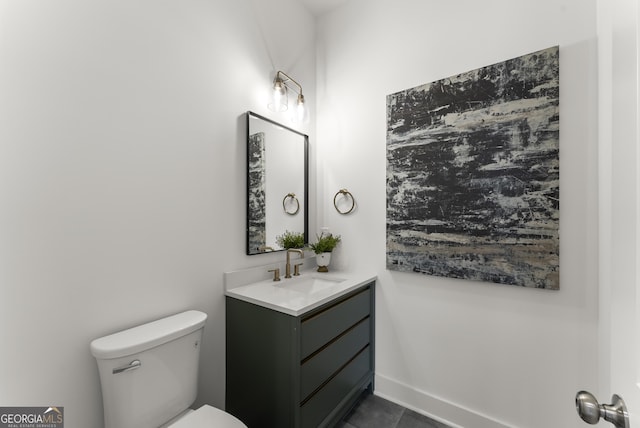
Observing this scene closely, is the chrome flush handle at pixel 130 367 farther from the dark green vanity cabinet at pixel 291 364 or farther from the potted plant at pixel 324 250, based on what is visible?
the potted plant at pixel 324 250

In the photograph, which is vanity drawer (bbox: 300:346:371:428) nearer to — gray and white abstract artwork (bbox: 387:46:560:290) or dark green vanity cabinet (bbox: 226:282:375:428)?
dark green vanity cabinet (bbox: 226:282:375:428)

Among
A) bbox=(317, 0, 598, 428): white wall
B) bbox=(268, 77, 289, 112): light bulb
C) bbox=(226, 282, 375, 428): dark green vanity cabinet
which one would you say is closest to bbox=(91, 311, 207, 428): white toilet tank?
bbox=(226, 282, 375, 428): dark green vanity cabinet

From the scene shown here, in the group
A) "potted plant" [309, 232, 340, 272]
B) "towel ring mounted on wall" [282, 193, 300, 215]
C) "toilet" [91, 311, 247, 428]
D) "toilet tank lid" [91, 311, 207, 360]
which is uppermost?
"towel ring mounted on wall" [282, 193, 300, 215]

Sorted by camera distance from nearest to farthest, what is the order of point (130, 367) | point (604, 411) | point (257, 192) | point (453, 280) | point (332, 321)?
point (604, 411) → point (130, 367) → point (332, 321) → point (453, 280) → point (257, 192)

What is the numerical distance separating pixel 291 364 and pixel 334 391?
18.2 inches

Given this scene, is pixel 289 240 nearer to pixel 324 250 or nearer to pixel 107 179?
pixel 324 250

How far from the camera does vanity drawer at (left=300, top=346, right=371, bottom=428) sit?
1.39 m

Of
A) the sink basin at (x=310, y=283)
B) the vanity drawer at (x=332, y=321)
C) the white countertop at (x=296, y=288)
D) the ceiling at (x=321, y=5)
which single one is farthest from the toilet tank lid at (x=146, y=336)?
the ceiling at (x=321, y=5)

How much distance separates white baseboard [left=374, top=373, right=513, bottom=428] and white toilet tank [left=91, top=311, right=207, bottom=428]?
129 cm

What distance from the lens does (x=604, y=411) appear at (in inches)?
20.8

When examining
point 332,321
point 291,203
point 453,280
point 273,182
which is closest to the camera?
point 332,321

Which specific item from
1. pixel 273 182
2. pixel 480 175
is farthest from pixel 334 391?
pixel 480 175

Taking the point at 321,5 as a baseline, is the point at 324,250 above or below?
below

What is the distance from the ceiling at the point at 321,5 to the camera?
2.15 metres
